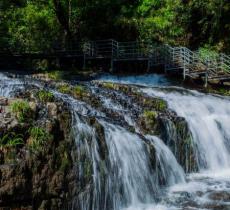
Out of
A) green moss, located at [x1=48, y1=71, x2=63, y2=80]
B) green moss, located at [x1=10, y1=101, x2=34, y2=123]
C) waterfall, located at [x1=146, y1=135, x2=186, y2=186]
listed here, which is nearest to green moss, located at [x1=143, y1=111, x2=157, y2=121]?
waterfall, located at [x1=146, y1=135, x2=186, y2=186]

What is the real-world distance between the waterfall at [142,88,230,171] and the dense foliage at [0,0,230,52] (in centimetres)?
1444

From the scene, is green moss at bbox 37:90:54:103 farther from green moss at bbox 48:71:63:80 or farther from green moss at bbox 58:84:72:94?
green moss at bbox 48:71:63:80

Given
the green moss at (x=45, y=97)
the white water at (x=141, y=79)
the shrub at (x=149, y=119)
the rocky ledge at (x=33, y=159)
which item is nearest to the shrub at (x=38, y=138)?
the rocky ledge at (x=33, y=159)

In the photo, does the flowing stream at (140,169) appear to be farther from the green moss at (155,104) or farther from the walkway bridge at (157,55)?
the walkway bridge at (157,55)

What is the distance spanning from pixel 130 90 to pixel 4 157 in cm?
897

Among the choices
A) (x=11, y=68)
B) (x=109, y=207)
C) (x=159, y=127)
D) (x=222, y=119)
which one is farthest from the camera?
(x=11, y=68)

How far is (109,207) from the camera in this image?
1003 centimetres

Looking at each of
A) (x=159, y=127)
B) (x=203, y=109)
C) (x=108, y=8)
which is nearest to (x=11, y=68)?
(x=108, y=8)

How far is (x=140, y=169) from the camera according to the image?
11.1 metres

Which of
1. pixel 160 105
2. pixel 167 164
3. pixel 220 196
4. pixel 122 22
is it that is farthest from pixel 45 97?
pixel 122 22

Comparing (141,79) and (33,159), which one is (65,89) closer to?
(33,159)

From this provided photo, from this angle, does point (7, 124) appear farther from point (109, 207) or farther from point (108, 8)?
point (108, 8)

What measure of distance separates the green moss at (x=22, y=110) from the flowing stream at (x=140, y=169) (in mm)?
938

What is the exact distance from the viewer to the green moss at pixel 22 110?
966 cm
